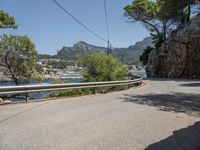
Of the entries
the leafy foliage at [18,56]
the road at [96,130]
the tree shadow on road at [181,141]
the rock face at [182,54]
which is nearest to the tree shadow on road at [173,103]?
the road at [96,130]

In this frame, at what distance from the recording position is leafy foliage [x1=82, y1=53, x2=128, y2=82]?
90.8 ft

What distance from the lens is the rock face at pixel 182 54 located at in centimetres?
5003

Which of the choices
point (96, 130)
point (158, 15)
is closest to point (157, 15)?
point (158, 15)

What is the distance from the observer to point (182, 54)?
5219cm

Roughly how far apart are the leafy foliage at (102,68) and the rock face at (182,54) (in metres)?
23.3

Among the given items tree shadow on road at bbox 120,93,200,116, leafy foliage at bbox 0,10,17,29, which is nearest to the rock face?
leafy foliage at bbox 0,10,17,29

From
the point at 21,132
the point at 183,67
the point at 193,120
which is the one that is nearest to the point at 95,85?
the point at 193,120

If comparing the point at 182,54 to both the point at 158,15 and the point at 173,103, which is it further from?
the point at 173,103

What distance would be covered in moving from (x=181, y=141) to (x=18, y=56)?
33.9m

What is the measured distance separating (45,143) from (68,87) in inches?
404

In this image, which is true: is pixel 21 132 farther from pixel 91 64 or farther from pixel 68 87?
pixel 91 64

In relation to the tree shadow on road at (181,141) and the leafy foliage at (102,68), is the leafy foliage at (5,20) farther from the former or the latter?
the tree shadow on road at (181,141)

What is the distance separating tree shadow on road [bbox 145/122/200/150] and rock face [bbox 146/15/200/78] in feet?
142

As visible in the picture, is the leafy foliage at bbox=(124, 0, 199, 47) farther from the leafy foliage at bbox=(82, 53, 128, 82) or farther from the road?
the road
